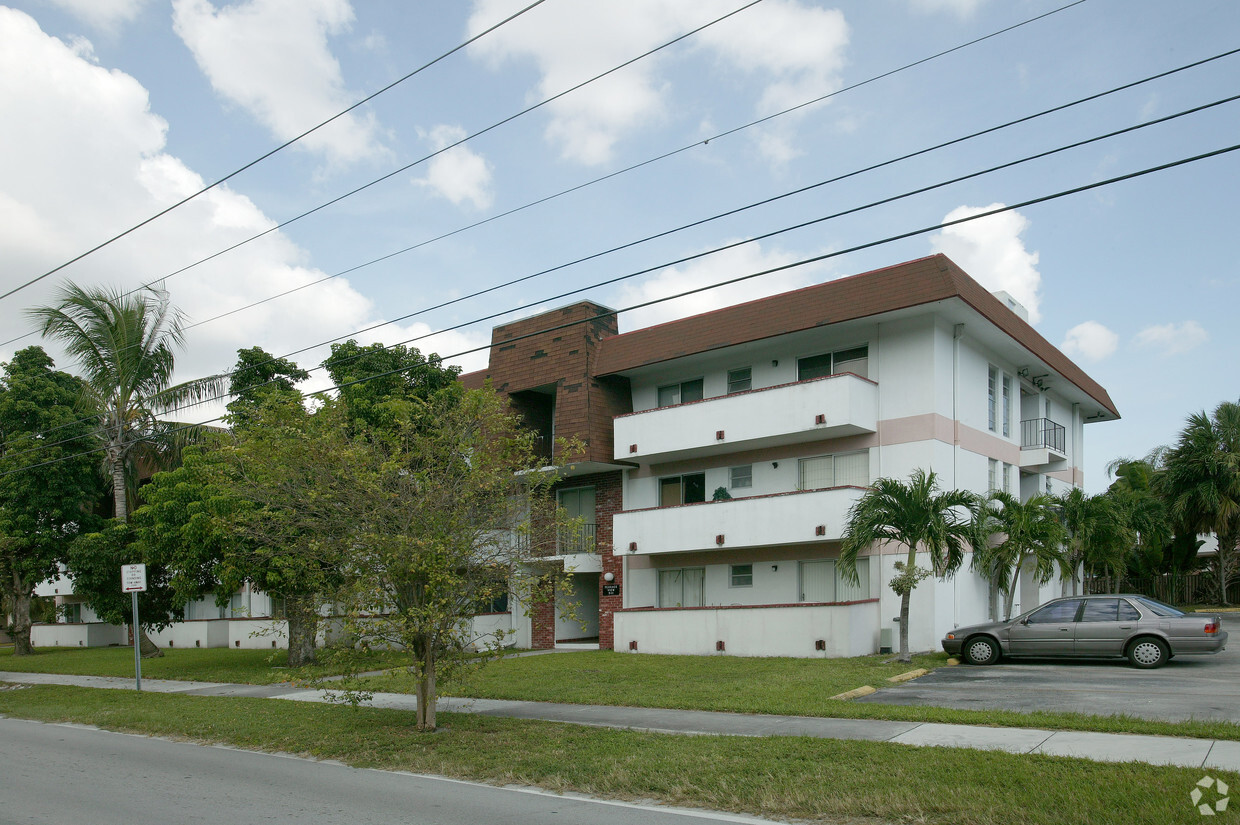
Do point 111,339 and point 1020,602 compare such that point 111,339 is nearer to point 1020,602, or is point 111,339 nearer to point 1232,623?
point 1020,602

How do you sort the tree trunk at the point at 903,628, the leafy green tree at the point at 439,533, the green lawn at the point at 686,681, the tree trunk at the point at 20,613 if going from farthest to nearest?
the tree trunk at the point at 20,613, the tree trunk at the point at 903,628, the green lawn at the point at 686,681, the leafy green tree at the point at 439,533

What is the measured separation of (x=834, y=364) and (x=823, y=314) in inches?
77.2

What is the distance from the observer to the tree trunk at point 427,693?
1243 centimetres

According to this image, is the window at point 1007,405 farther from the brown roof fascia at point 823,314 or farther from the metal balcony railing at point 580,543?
the metal balcony railing at point 580,543

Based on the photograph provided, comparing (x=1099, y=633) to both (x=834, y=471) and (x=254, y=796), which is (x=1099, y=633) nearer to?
(x=834, y=471)

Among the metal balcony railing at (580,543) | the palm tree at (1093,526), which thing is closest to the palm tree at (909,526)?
the palm tree at (1093,526)

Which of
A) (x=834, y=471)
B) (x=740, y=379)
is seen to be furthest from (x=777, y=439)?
(x=740, y=379)

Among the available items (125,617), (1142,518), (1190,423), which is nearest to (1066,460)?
(1142,518)

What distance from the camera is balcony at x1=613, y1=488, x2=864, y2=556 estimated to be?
2161 cm

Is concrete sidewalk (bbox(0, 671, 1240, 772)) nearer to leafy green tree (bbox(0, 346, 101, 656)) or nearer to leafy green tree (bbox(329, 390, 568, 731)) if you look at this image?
leafy green tree (bbox(329, 390, 568, 731))

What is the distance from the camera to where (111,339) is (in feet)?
93.3

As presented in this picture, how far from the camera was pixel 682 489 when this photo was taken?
26219 mm

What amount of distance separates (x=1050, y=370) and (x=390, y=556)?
2126 centimetres

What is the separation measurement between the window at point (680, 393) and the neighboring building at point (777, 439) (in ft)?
0.20
